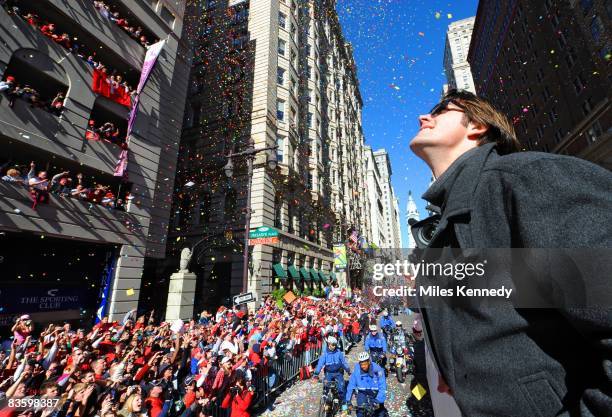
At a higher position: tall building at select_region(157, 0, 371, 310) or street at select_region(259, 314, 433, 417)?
tall building at select_region(157, 0, 371, 310)

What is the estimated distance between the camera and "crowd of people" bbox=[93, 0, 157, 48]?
14863mm

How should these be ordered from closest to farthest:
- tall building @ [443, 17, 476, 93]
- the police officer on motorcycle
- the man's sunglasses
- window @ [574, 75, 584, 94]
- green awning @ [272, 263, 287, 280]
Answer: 1. the man's sunglasses
2. the police officer on motorcycle
3. green awning @ [272, 263, 287, 280]
4. window @ [574, 75, 584, 94]
5. tall building @ [443, 17, 476, 93]

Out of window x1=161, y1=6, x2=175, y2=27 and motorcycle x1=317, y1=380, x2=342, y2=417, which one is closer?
motorcycle x1=317, y1=380, x2=342, y2=417

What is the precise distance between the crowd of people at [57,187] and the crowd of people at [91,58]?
4717 mm

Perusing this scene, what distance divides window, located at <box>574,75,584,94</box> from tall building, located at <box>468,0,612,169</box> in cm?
8

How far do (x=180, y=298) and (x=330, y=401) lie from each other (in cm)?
919

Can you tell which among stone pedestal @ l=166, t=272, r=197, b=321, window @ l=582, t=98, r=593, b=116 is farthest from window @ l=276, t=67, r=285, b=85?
window @ l=582, t=98, r=593, b=116

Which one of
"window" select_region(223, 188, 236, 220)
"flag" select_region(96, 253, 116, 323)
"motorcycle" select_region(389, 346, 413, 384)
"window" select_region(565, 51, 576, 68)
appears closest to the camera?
"motorcycle" select_region(389, 346, 413, 384)

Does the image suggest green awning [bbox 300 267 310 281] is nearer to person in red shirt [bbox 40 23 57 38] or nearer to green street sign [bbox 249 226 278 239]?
green street sign [bbox 249 226 278 239]

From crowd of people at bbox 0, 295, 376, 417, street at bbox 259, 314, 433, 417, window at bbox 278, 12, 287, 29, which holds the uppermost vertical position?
window at bbox 278, 12, 287, 29

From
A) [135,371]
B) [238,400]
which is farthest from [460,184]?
[135,371]

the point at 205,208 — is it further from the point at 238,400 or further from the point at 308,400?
the point at 238,400

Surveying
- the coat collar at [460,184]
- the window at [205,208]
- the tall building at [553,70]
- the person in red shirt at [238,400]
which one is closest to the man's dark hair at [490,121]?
the coat collar at [460,184]

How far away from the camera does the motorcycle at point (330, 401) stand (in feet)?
25.1
